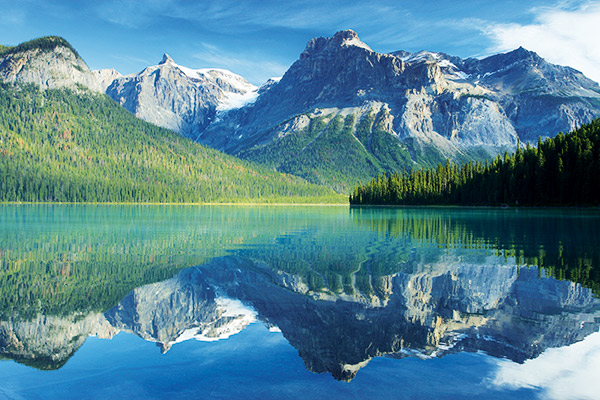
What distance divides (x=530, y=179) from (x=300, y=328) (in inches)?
4708

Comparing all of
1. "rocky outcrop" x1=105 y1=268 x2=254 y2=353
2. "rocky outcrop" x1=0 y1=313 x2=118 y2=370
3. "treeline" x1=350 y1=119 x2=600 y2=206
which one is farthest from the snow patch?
"treeline" x1=350 y1=119 x2=600 y2=206

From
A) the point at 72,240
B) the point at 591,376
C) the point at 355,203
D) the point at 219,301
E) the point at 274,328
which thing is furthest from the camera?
the point at 355,203

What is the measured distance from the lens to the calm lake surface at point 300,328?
10133 millimetres

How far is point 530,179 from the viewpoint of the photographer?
11612 cm

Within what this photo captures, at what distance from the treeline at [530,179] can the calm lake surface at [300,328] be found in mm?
88339

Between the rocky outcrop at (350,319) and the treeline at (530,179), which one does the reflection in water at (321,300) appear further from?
the treeline at (530,179)

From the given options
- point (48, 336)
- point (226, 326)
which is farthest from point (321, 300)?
point (48, 336)

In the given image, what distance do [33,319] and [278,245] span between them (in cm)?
2233

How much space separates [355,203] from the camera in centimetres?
19250

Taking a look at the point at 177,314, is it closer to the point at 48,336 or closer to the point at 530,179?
the point at 48,336

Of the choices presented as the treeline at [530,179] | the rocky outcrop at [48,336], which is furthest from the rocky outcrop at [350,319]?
the treeline at [530,179]

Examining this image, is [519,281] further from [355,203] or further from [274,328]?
[355,203]

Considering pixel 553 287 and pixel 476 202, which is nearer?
pixel 553 287

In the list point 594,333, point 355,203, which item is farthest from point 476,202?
point 594,333
